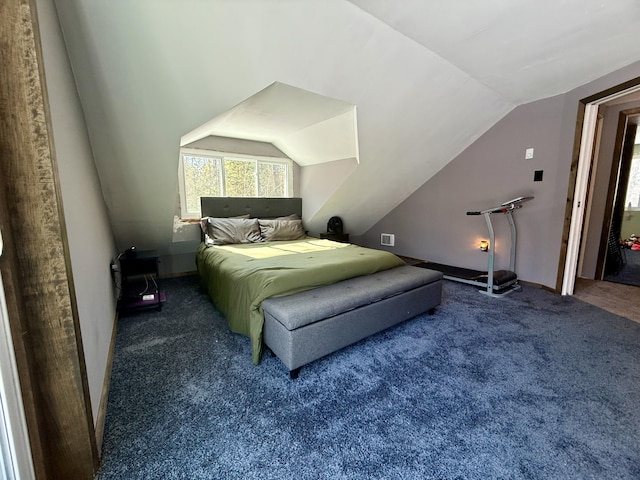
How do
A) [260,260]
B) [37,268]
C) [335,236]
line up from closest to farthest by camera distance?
[37,268], [260,260], [335,236]

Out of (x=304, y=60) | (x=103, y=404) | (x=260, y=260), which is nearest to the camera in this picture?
(x=103, y=404)

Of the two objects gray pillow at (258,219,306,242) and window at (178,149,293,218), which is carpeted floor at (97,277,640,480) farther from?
window at (178,149,293,218)

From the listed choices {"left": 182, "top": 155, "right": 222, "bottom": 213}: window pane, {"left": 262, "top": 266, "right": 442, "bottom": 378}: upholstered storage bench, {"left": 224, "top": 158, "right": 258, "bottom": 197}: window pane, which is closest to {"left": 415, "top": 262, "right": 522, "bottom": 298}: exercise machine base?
{"left": 262, "top": 266, "right": 442, "bottom": 378}: upholstered storage bench

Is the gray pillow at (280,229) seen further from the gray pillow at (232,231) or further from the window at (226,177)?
the window at (226,177)

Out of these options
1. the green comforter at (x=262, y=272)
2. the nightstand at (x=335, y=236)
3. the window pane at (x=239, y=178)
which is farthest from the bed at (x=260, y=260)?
the nightstand at (x=335, y=236)

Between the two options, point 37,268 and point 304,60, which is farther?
point 304,60

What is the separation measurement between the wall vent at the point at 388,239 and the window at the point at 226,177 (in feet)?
6.44

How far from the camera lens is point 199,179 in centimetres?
377

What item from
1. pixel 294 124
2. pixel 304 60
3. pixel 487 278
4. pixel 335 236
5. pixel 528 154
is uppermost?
pixel 304 60

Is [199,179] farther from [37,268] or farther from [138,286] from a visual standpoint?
[37,268]

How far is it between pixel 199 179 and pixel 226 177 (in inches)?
14.4

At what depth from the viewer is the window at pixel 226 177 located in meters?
3.70

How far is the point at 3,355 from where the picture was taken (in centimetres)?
79

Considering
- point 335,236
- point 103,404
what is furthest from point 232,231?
point 103,404
